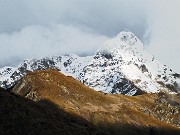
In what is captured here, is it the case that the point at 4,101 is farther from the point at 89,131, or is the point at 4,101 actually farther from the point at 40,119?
the point at 89,131

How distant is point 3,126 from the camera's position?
359 ft

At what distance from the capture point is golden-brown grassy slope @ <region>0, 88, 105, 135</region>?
11212 centimetres

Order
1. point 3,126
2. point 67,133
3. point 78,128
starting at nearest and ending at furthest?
point 3,126 < point 67,133 < point 78,128

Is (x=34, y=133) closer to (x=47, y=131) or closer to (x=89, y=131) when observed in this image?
(x=47, y=131)

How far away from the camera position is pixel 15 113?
118 metres

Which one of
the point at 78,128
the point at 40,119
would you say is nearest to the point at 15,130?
the point at 40,119

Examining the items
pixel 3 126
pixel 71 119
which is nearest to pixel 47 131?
pixel 3 126

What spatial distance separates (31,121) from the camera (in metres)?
118

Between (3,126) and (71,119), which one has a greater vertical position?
(71,119)

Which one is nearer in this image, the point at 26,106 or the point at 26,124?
the point at 26,124

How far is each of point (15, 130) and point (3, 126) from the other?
3164 millimetres

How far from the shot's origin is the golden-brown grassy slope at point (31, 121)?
11212cm

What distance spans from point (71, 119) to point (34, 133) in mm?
24898

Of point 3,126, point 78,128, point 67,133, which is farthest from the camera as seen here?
point 78,128
